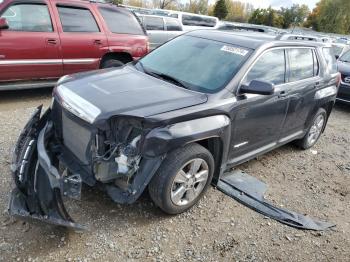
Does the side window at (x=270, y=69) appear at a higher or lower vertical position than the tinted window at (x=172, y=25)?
higher

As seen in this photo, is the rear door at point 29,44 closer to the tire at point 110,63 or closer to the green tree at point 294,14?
the tire at point 110,63

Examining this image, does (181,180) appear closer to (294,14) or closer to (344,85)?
(344,85)

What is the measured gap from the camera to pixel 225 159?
12.4 ft

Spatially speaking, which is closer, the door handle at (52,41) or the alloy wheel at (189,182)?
the alloy wheel at (189,182)

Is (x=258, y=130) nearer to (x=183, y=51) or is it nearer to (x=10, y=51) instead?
(x=183, y=51)

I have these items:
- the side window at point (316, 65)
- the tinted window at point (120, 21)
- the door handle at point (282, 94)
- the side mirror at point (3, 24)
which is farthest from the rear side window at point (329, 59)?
the side mirror at point (3, 24)

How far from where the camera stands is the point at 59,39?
6.28 metres

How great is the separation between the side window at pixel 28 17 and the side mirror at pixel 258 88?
13.8 ft

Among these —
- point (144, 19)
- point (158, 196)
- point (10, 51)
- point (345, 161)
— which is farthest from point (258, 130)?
point (144, 19)

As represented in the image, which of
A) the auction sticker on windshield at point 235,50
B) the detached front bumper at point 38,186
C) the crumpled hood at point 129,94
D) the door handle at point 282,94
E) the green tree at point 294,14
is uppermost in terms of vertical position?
the auction sticker on windshield at point 235,50

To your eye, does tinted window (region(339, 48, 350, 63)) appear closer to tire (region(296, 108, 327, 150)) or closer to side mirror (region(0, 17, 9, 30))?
tire (region(296, 108, 327, 150))

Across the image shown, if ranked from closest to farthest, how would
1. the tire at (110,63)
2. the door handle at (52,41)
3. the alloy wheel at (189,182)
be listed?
the alloy wheel at (189,182)
the door handle at (52,41)
the tire at (110,63)

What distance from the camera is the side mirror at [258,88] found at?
→ 3.53 meters

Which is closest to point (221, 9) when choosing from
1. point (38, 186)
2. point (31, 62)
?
point (31, 62)
